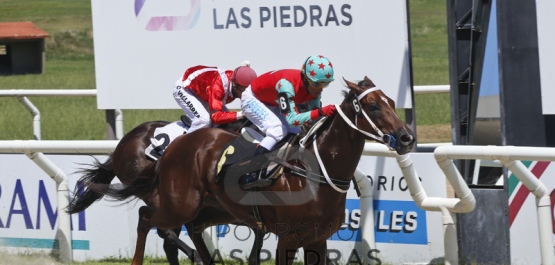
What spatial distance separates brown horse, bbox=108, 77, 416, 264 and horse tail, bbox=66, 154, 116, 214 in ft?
1.08

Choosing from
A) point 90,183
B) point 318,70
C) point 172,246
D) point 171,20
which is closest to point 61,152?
point 90,183

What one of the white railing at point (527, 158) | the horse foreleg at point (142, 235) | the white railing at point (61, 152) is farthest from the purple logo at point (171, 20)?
Result: the white railing at point (527, 158)

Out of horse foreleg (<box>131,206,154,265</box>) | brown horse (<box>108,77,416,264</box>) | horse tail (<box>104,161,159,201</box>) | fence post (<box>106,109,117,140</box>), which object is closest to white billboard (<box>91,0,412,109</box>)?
fence post (<box>106,109,117,140</box>)

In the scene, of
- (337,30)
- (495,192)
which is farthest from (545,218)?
(337,30)

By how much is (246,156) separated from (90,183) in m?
1.45

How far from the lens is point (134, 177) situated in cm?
667

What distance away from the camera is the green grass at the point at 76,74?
579 inches

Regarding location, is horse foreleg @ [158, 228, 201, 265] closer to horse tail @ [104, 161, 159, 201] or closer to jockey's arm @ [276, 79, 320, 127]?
horse tail @ [104, 161, 159, 201]

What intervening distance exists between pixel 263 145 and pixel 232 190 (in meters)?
0.41

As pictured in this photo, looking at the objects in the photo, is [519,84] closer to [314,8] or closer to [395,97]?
[395,97]

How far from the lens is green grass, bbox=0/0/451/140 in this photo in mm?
→ 14703

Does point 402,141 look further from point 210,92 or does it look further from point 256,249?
point 210,92

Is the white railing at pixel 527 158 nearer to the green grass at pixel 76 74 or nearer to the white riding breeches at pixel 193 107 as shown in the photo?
the white riding breeches at pixel 193 107

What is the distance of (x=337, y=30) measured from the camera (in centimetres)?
725
